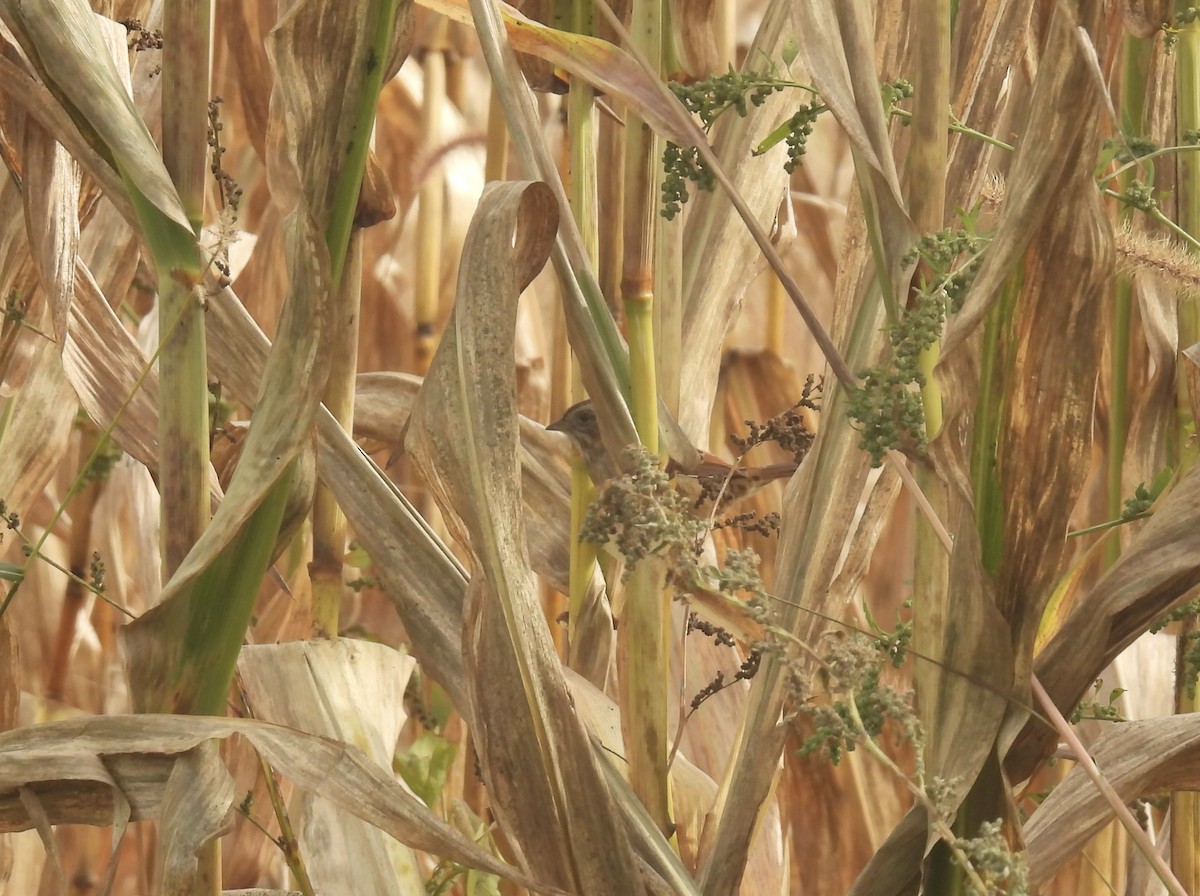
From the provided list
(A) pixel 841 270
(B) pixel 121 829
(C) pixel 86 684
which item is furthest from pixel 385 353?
(B) pixel 121 829

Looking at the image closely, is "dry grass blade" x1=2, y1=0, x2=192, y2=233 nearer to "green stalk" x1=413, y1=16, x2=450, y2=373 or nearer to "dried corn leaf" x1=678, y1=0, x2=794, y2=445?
"dried corn leaf" x1=678, y1=0, x2=794, y2=445

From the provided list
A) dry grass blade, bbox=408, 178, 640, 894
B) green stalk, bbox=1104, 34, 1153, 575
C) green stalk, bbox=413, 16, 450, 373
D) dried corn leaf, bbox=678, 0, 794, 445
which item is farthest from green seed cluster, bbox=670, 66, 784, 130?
green stalk, bbox=413, 16, 450, 373

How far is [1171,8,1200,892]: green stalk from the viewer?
1.02 meters

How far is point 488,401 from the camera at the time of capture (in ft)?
2.43

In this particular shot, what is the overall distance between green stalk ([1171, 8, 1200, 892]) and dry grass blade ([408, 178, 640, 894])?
507 millimetres

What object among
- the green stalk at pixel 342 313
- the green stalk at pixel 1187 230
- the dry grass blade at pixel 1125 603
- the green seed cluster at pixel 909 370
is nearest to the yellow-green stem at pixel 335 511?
the green stalk at pixel 342 313

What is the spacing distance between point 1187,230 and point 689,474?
1.48ft

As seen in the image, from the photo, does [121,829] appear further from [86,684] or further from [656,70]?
[86,684]

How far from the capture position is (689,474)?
93cm

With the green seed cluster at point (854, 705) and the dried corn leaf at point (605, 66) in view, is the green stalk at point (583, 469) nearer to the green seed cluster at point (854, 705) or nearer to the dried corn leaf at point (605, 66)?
the dried corn leaf at point (605, 66)

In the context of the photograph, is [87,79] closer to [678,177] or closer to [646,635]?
[678,177]

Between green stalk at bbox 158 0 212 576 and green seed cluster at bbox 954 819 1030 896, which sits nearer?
green seed cluster at bbox 954 819 1030 896

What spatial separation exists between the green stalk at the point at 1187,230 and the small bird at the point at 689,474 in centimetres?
32

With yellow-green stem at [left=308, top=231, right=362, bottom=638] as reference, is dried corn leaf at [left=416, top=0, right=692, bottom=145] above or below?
above
